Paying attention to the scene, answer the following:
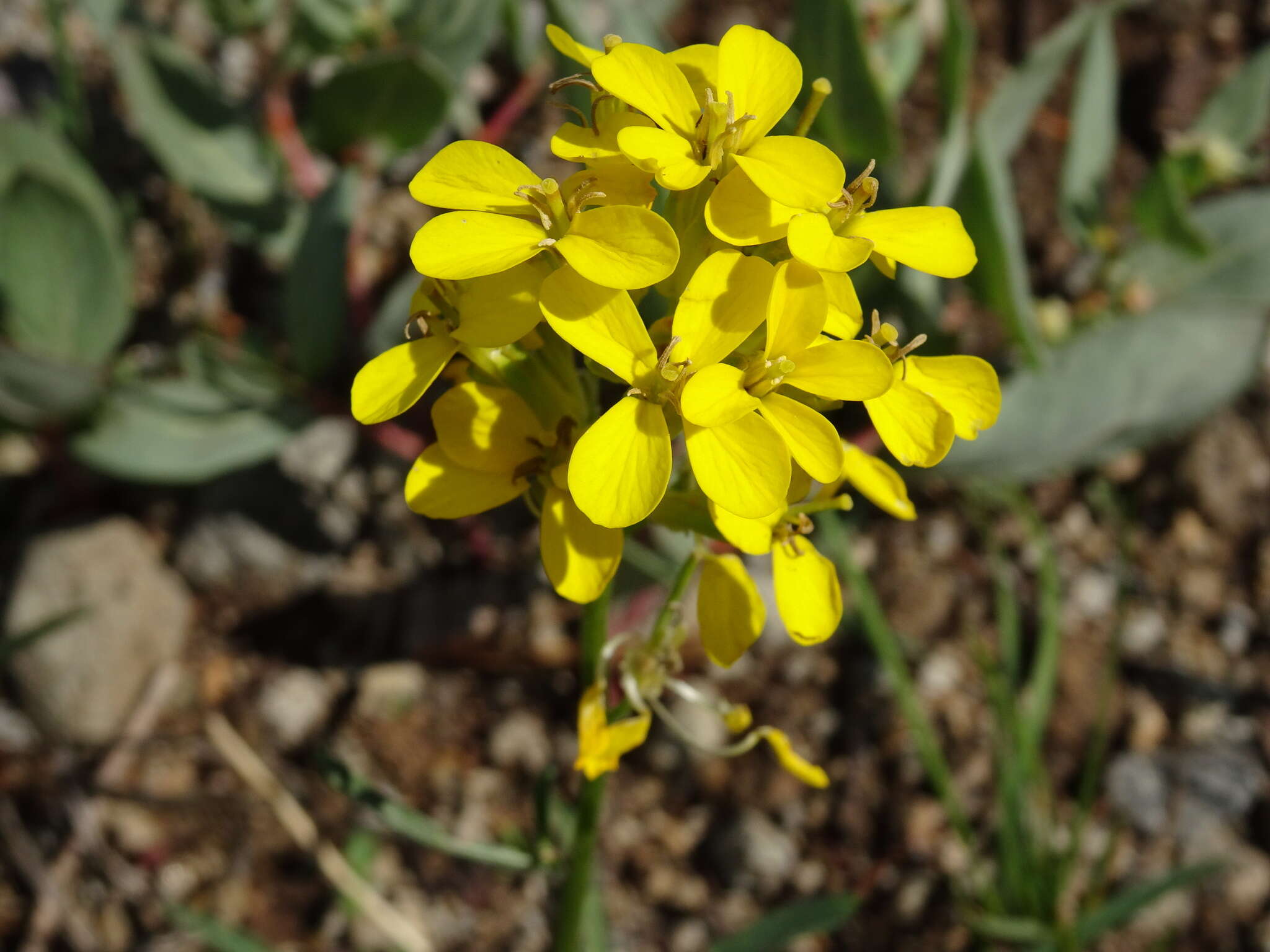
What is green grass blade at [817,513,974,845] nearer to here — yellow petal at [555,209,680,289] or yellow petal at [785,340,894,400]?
yellow petal at [785,340,894,400]

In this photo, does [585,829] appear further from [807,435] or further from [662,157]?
[662,157]

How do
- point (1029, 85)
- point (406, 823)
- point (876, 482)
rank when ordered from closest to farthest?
point (876, 482), point (406, 823), point (1029, 85)

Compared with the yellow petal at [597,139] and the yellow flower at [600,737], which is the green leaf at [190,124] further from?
the yellow flower at [600,737]

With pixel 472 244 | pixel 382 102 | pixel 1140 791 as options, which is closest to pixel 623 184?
pixel 472 244

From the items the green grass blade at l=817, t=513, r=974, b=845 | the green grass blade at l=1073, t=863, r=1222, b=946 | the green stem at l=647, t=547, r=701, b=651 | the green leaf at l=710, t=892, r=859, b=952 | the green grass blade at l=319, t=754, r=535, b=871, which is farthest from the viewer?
the green grass blade at l=817, t=513, r=974, b=845

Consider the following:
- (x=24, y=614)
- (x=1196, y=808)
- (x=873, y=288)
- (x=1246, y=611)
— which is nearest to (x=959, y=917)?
(x=1196, y=808)

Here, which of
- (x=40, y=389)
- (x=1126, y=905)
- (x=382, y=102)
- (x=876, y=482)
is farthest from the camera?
(x=382, y=102)

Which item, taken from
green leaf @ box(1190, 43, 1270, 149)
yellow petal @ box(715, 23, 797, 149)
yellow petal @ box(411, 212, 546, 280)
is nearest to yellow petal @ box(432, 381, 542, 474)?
yellow petal @ box(411, 212, 546, 280)

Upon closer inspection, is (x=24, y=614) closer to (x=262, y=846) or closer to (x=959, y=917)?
(x=262, y=846)
